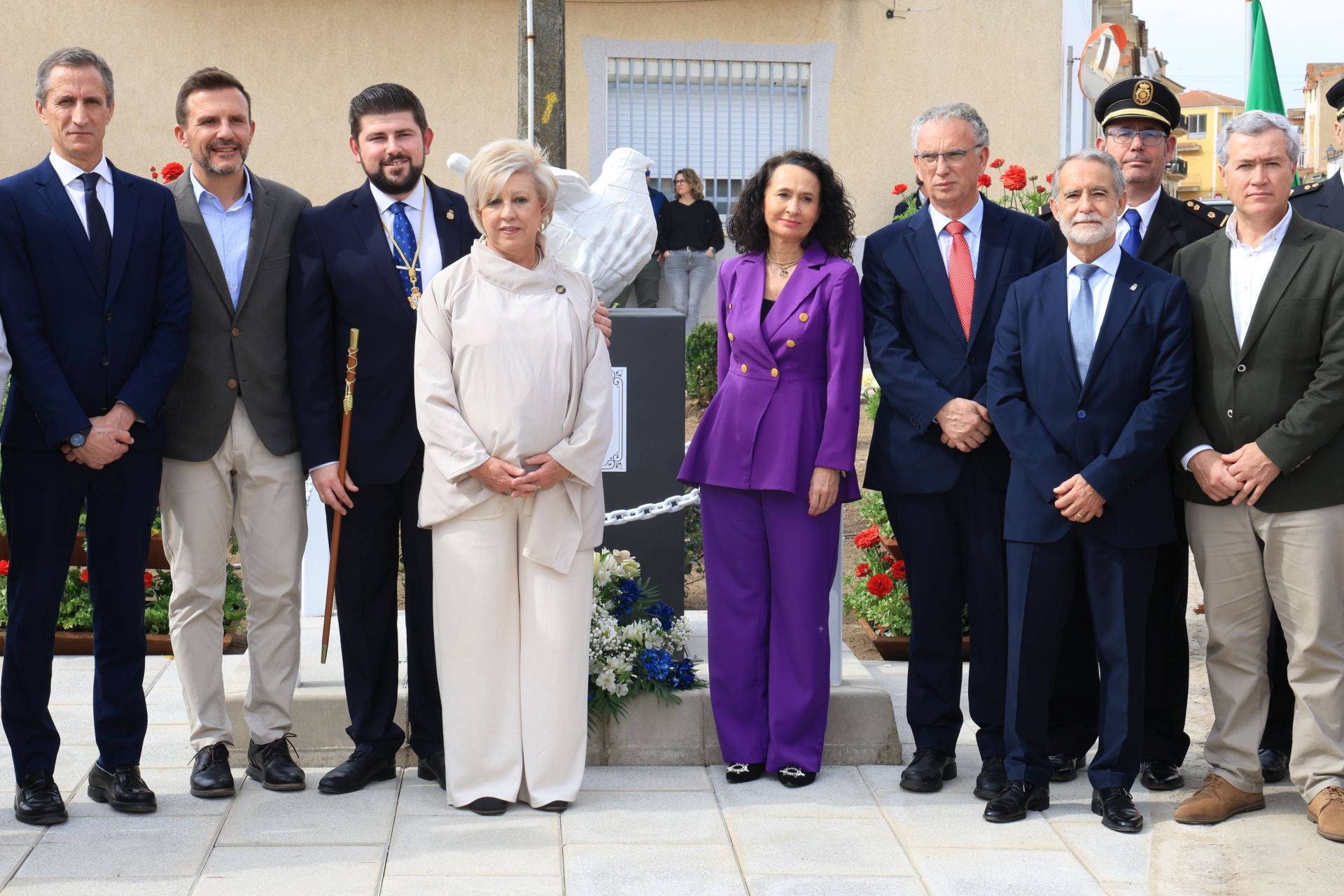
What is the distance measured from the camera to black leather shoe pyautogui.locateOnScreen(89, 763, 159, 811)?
168 inches

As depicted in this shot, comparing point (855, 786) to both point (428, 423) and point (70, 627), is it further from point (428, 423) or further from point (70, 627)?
point (70, 627)

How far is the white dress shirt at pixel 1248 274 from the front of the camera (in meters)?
4.21

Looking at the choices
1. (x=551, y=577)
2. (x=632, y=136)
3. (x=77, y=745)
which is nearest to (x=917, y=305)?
(x=551, y=577)

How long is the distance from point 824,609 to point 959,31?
36.0ft

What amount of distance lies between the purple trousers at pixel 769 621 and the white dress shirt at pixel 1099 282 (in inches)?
37.7

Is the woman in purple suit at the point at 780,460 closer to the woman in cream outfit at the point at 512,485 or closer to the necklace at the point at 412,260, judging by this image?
the woman in cream outfit at the point at 512,485

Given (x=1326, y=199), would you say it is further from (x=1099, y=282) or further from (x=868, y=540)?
(x=868, y=540)

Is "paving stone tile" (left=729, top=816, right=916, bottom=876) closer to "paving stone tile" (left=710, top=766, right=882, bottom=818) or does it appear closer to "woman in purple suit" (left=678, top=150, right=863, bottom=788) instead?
"paving stone tile" (left=710, top=766, right=882, bottom=818)

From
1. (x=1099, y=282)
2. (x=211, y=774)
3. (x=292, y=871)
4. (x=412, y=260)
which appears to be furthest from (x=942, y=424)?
(x=211, y=774)

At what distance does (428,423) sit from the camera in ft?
13.8

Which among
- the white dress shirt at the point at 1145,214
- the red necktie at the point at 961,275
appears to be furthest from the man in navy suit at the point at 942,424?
the white dress shirt at the point at 1145,214

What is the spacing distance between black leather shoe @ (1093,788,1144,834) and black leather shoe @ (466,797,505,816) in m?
1.73

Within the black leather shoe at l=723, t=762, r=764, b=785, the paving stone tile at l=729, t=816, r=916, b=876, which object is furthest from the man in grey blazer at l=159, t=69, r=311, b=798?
the paving stone tile at l=729, t=816, r=916, b=876

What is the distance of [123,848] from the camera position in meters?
4.00
